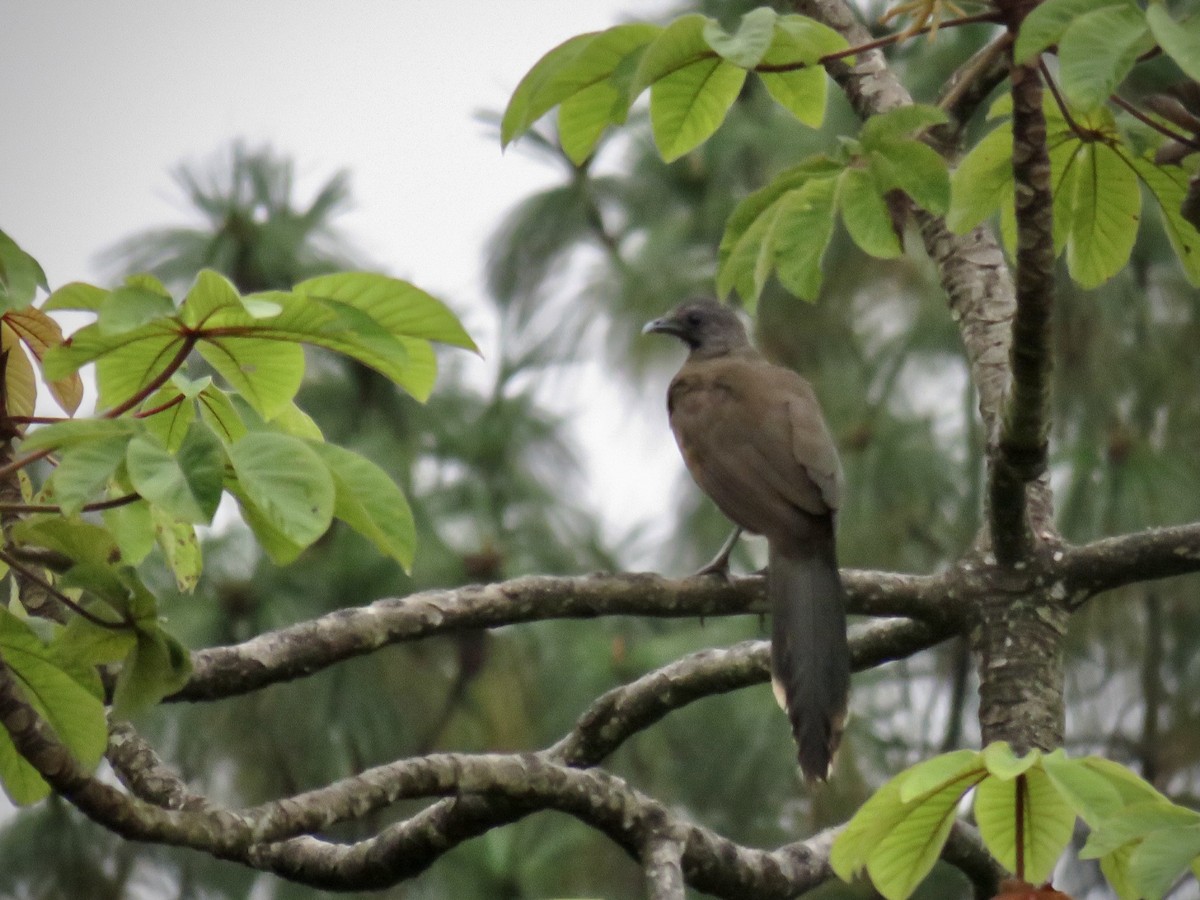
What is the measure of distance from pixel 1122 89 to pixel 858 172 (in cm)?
422

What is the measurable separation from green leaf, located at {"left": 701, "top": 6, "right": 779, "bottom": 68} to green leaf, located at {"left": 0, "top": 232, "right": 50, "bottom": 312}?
0.78m

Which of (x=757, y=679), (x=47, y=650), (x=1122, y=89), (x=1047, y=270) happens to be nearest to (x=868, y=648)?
(x=757, y=679)

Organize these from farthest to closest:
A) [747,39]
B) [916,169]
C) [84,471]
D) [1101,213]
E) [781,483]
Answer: [781,483] → [1101,213] → [916,169] → [747,39] → [84,471]

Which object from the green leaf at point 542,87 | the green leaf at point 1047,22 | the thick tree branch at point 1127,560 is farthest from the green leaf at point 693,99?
the thick tree branch at point 1127,560

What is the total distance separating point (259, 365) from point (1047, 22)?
37.6 inches

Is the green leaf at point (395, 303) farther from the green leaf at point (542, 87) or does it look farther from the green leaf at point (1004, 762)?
the green leaf at point (1004, 762)

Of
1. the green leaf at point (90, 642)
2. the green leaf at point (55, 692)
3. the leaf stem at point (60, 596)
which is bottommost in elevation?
the green leaf at point (55, 692)

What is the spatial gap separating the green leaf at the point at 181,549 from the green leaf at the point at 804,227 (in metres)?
0.94

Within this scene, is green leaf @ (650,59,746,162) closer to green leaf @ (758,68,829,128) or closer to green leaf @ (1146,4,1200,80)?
green leaf @ (758,68,829,128)

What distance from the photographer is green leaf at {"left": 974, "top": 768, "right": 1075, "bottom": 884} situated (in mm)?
1810

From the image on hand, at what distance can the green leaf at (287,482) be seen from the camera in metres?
1.59

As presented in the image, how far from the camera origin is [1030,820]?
185cm

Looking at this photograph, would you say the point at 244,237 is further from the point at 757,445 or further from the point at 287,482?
the point at 287,482

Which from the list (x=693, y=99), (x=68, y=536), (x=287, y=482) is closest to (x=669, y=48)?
(x=693, y=99)
